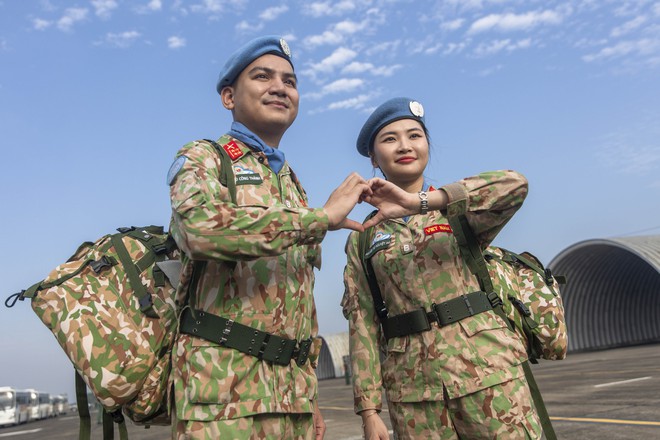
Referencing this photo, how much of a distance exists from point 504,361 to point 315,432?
3.30ft

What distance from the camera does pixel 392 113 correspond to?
3234 mm

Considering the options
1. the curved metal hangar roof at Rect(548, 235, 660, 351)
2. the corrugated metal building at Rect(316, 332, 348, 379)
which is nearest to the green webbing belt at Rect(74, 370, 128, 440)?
the curved metal hangar roof at Rect(548, 235, 660, 351)

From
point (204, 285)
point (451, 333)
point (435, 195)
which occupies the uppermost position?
point (435, 195)

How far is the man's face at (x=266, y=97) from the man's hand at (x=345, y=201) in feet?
1.84

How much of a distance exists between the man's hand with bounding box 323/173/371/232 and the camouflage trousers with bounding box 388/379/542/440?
1062 mm

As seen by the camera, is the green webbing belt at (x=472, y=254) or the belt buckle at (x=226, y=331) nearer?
the belt buckle at (x=226, y=331)

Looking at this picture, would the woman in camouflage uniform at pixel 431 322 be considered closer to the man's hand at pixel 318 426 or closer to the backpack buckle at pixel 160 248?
the man's hand at pixel 318 426

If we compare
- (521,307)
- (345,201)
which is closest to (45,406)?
(521,307)

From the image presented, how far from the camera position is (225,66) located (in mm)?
2822

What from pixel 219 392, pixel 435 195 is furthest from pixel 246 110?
pixel 219 392

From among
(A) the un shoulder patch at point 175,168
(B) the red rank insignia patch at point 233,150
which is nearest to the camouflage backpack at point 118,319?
(A) the un shoulder patch at point 175,168

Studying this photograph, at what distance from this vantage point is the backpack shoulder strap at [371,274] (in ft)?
10.1

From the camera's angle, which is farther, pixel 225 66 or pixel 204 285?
pixel 225 66

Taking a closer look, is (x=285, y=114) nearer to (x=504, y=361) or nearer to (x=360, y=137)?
(x=360, y=137)
